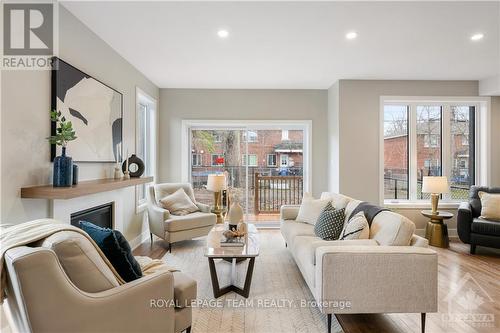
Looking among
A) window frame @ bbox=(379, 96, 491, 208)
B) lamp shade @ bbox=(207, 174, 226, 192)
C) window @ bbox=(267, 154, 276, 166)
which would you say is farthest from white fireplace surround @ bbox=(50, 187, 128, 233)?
window frame @ bbox=(379, 96, 491, 208)

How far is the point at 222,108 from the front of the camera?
5125mm

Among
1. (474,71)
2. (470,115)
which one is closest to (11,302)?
(474,71)

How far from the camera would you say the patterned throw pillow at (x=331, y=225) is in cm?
277

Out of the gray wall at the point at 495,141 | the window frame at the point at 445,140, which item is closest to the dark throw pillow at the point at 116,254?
the window frame at the point at 445,140

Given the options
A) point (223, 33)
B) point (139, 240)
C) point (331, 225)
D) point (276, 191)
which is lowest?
point (139, 240)

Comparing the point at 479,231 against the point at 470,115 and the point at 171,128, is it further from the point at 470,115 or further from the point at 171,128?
the point at 171,128

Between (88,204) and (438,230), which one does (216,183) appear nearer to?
(88,204)

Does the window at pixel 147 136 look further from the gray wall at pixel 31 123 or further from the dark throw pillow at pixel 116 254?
the dark throw pillow at pixel 116 254

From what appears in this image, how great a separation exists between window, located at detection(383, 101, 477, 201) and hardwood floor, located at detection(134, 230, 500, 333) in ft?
4.46

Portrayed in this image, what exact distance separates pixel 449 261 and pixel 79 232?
162 inches

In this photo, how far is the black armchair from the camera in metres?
3.62

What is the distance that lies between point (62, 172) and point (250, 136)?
3.50m

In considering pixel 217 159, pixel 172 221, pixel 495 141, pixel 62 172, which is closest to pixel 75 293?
pixel 62 172

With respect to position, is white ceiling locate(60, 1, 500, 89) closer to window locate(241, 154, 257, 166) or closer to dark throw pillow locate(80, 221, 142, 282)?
window locate(241, 154, 257, 166)
